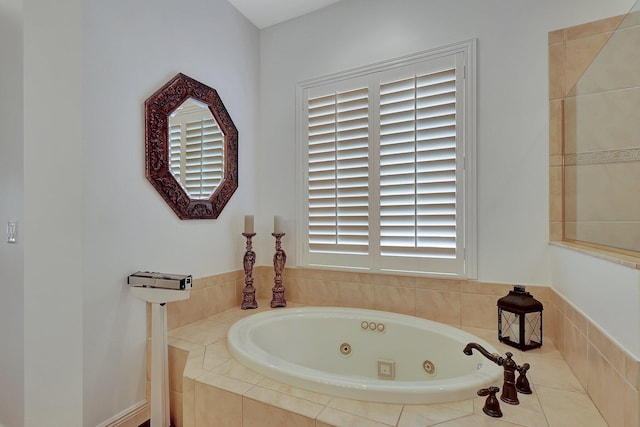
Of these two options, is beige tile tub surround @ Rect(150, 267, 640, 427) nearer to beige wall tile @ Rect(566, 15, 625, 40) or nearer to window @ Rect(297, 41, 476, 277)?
window @ Rect(297, 41, 476, 277)

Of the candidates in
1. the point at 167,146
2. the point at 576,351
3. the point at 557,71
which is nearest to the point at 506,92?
the point at 557,71

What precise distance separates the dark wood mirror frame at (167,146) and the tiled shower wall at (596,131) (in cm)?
206

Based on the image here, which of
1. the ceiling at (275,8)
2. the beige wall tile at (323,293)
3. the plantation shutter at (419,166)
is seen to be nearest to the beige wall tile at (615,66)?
the plantation shutter at (419,166)

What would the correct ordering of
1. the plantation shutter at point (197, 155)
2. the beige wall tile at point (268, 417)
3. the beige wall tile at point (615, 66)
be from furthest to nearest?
the plantation shutter at point (197, 155) → the beige wall tile at point (615, 66) → the beige wall tile at point (268, 417)

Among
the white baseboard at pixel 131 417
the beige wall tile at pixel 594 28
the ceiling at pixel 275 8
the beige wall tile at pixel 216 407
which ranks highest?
the ceiling at pixel 275 8

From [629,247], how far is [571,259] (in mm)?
344

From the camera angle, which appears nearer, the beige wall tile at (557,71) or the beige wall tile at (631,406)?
the beige wall tile at (631,406)

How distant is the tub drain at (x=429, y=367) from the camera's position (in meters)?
1.79

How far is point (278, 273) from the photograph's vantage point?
2.45 meters

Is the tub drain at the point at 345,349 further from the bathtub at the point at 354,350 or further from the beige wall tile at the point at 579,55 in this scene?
the beige wall tile at the point at 579,55

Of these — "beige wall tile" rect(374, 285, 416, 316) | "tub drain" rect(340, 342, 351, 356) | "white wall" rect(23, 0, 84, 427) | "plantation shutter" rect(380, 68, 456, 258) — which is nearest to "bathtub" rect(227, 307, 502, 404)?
"tub drain" rect(340, 342, 351, 356)

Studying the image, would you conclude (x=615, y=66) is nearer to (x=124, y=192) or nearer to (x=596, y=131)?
(x=596, y=131)

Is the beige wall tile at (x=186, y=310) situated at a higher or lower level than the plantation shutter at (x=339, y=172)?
lower

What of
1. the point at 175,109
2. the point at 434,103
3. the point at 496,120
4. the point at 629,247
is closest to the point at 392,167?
the point at 434,103
